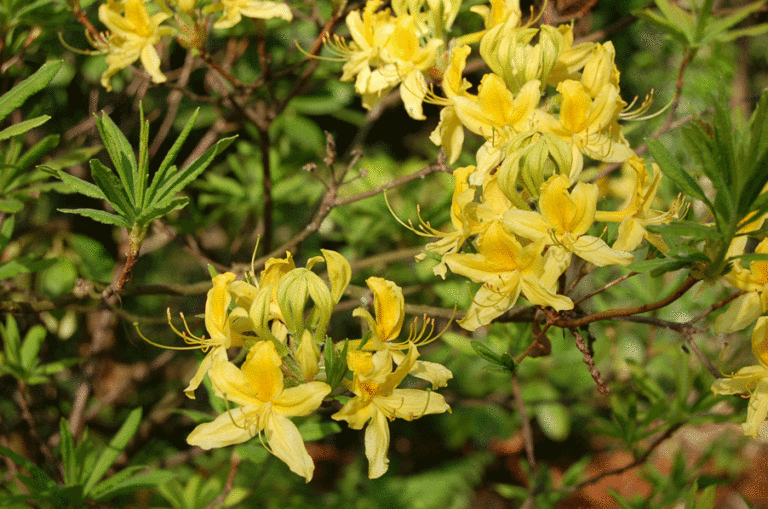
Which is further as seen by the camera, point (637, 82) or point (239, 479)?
point (637, 82)

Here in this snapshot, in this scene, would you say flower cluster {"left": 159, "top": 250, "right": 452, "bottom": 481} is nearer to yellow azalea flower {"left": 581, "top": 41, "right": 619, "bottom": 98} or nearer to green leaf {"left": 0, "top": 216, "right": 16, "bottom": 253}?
yellow azalea flower {"left": 581, "top": 41, "right": 619, "bottom": 98}

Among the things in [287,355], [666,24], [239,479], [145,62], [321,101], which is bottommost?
[239,479]

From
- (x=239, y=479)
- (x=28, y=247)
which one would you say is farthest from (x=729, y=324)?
(x=28, y=247)

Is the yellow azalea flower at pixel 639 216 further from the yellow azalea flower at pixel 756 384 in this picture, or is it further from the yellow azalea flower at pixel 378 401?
the yellow azalea flower at pixel 378 401

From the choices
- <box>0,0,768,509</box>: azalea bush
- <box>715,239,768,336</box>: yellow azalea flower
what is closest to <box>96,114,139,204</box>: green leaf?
<box>0,0,768,509</box>: azalea bush

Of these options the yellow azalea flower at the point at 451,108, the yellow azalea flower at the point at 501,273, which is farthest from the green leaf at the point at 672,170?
the yellow azalea flower at the point at 451,108

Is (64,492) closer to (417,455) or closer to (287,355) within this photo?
(287,355)

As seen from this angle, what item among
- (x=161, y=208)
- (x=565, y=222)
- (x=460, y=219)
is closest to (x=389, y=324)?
(x=460, y=219)
